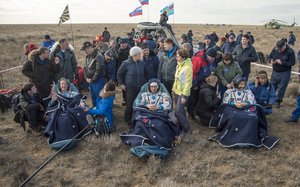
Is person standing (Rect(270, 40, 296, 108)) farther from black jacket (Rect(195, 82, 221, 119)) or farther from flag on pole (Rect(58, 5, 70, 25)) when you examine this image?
flag on pole (Rect(58, 5, 70, 25))

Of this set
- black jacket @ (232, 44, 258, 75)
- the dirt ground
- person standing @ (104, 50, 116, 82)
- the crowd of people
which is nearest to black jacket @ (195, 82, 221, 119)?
the crowd of people

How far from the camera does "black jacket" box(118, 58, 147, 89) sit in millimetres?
5828

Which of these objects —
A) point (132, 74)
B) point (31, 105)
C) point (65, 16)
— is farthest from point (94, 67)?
point (65, 16)

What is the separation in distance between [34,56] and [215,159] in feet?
15.0

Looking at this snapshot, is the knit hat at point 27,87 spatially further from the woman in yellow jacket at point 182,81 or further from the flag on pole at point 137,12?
the flag on pole at point 137,12

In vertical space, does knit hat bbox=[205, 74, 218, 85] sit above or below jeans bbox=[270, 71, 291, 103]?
above

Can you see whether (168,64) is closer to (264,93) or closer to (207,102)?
(207,102)

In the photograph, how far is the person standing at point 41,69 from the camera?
6037 millimetres

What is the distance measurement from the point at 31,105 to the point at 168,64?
318 centimetres

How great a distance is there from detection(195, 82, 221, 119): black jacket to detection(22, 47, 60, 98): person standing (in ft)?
11.7

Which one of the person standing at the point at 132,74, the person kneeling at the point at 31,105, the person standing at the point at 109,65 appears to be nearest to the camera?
the person kneeling at the point at 31,105

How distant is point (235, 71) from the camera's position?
6.26 m

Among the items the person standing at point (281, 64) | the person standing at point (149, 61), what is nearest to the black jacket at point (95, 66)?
the person standing at point (149, 61)

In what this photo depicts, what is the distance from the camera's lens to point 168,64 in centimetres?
601
